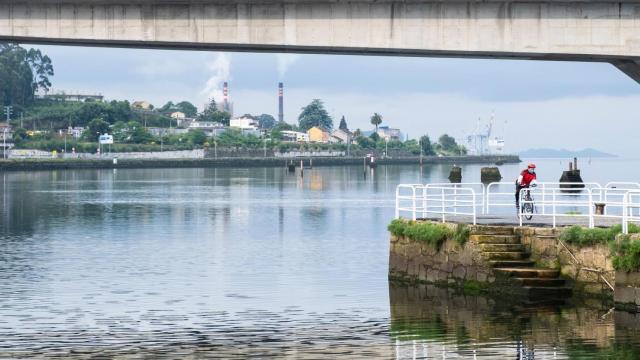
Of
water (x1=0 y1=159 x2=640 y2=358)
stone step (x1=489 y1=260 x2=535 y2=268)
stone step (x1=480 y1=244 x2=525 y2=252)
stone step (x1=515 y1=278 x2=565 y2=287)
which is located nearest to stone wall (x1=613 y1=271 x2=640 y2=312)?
water (x1=0 y1=159 x2=640 y2=358)

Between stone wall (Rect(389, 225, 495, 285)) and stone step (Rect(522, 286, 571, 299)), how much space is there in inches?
51.6

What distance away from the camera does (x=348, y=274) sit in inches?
2056

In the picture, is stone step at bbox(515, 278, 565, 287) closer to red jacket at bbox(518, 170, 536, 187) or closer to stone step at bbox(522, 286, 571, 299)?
stone step at bbox(522, 286, 571, 299)

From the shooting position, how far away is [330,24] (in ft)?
148

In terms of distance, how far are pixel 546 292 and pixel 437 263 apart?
4.77 metres

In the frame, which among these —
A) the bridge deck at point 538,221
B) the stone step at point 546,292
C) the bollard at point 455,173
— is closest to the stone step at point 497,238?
the bridge deck at point 538,221

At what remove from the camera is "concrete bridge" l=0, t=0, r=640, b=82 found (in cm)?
4484

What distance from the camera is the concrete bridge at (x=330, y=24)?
4484 centimetres

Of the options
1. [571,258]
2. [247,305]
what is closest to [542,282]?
[571,258]

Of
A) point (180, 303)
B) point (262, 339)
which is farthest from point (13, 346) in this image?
point (180, 303)

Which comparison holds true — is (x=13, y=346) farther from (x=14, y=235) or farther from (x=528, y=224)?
(x=14, y=235)

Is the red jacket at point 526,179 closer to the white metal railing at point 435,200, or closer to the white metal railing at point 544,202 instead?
the white metal railing at point 544,202

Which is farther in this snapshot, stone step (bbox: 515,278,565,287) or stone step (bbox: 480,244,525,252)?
stone step (bbox: 480,244,525,252)

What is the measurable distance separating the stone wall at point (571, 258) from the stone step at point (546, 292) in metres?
0.33
